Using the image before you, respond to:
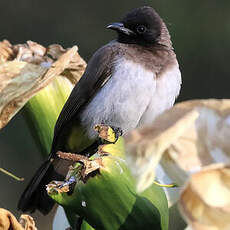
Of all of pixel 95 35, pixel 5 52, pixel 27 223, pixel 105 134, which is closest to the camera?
pixel 27 223

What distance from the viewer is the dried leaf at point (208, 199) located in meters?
0.58

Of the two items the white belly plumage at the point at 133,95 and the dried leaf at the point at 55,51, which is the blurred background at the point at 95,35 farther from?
the dried leaf at the point at 55,51

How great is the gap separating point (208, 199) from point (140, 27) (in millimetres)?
2659

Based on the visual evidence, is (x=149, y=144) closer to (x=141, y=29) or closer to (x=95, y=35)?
(x=141, y=29)

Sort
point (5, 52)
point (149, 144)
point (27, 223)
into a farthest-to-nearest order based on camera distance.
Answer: point (5, 52) < point (27, 223) < point (149, 144)

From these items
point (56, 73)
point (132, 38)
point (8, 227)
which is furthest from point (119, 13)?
A: point (8, 227)

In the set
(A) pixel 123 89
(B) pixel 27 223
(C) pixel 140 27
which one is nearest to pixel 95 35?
(C) pixel 140 27

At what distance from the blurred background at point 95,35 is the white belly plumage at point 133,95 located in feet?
6.93

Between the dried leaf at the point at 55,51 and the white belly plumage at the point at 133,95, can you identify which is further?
the white belly plumage at the point at 133,95

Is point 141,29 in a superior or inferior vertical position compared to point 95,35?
superior

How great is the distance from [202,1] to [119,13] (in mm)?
812

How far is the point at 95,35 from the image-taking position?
5.98 meters

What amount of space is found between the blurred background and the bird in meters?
1.86

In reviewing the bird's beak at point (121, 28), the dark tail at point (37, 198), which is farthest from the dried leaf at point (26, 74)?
the bird's beak at point (121, 28)
